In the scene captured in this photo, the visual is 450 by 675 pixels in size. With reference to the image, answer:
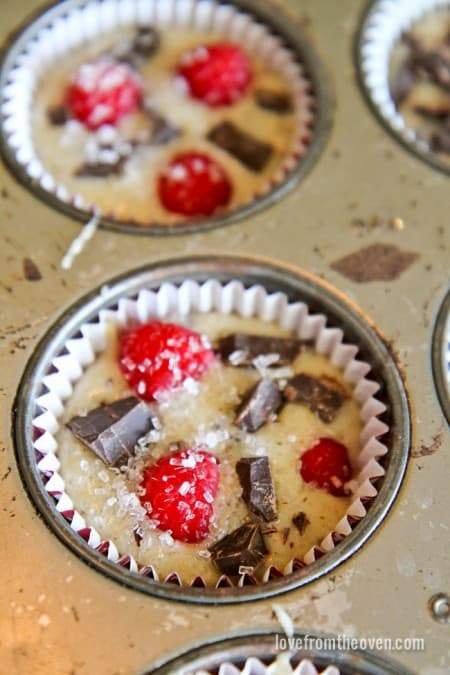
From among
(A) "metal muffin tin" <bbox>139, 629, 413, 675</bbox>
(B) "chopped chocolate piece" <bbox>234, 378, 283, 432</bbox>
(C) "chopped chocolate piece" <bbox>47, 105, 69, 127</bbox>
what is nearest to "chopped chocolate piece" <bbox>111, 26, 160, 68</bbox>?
(C) "chopped chocolate piece" <bbox>47, 105, 69, 127</bbox>

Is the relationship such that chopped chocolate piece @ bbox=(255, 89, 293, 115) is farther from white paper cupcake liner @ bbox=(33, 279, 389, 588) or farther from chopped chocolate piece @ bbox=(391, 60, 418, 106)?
white paper cupcake liner @ bbox=(33, 279, 389, 588)

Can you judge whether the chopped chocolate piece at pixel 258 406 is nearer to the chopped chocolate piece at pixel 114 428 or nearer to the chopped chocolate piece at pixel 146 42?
the chopped chocolate piece at pixel 114 428

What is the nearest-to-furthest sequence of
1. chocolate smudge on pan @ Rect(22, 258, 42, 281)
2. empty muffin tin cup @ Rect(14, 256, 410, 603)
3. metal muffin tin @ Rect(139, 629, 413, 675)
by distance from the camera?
1. metal muffin tin @ Rect(139, 629, 413, 675)
2. empty muffin tin cup @ Rect(14, 256, 410, 603)
3. chocolate smudge on pan @ Rect(22, 258, 42, 281)

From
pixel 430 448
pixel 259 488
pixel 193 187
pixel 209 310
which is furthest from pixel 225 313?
pixel 430 448

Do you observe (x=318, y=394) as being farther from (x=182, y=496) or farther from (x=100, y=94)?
(x=100, y=94)

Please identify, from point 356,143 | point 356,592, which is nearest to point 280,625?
point 356,592

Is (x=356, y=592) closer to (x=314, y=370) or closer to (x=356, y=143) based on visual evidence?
(x=314, y=370)
